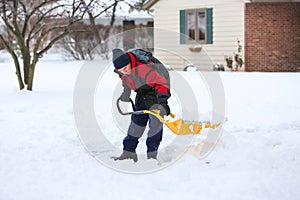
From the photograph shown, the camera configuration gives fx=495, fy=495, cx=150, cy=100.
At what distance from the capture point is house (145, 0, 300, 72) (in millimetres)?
17328

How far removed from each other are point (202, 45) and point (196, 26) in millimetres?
765

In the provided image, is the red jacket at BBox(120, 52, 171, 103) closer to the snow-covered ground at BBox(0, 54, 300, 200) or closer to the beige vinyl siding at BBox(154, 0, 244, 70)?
the snow-covered ground at BBox(0, 54, 300, 200)

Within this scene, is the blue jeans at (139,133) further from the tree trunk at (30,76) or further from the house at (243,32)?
the house at (243,32)

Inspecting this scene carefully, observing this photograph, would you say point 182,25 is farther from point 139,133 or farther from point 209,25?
point 139,133

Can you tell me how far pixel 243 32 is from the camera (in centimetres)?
1745

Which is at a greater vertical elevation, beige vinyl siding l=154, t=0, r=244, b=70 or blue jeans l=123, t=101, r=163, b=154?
beige vinyl siding l=154, t=0, r=244, b=70

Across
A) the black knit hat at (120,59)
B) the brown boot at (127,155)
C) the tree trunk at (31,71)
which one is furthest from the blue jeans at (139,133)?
the tree trunk at (31,71)

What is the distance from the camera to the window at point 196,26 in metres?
18.3

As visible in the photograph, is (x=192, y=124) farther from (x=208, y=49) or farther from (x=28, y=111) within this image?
(x=208, y=49)

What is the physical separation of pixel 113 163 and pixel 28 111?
3.90 m

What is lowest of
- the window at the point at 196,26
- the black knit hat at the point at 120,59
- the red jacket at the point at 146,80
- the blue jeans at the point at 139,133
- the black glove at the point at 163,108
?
the blue jeans at the point at 139,133

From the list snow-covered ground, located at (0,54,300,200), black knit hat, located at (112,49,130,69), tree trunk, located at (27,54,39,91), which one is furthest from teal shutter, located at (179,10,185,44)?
black knit hat, located at (112,49,130,69)

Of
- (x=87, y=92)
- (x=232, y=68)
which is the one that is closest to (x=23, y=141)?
(x=87, y=92)

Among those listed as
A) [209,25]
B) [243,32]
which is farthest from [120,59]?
[209,25]
